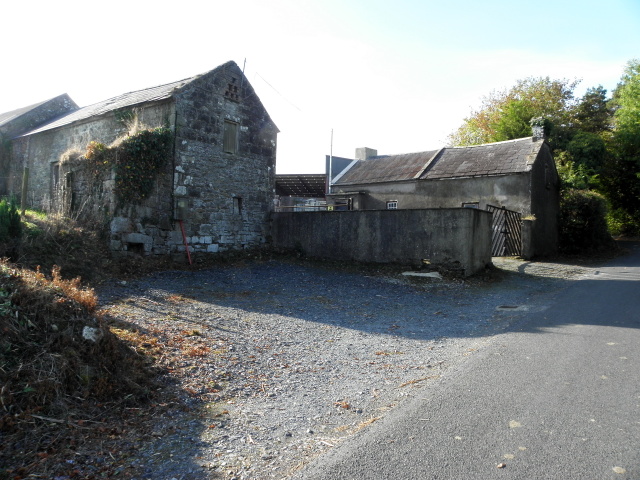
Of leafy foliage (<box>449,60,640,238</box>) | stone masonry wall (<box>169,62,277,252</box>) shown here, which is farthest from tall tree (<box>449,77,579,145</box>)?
stone masonry wall (<box>169,62,277,252</box>)

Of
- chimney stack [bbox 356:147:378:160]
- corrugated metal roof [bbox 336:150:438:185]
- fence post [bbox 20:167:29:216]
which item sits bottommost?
fence post [bbox 20:167:29:216]

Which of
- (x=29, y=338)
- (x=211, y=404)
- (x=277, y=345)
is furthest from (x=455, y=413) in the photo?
(x=29, y=338)

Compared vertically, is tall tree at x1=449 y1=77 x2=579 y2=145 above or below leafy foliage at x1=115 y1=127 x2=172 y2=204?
above

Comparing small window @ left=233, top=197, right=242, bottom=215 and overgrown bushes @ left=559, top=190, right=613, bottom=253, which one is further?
overgrown bushes @ left=559, top=190, right=613, bottom=253

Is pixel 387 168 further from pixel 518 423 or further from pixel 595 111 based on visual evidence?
pixel 518 423

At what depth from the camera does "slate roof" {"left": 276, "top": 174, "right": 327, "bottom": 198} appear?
2620 cm

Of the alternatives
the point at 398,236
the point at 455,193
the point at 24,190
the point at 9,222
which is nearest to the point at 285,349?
the point at 9,222

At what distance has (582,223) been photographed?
23453 millimetres

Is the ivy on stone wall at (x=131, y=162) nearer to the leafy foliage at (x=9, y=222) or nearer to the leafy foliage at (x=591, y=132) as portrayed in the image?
the leafy foliage at (x=9, y=222)

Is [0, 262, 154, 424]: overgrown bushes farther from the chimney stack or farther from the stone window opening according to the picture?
the chimney stack

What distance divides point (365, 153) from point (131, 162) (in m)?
20.0

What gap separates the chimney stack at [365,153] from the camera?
30547 mm

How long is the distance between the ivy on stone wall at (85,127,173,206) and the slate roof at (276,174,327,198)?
12725 millimetres

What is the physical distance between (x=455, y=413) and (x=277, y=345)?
3147 millimetres
